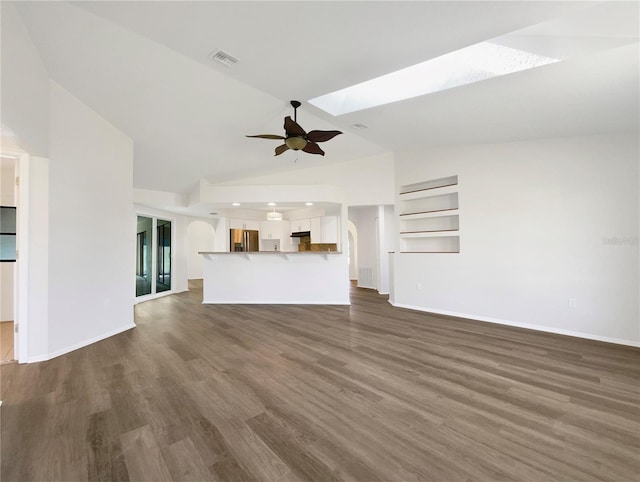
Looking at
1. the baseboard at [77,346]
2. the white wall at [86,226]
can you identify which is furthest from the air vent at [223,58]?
the baseboard at [77,346]

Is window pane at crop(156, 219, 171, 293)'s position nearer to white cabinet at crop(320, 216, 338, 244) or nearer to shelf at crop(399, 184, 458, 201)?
white cabinet at crop(320, 216, 338, 244)

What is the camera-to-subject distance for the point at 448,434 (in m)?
1.73

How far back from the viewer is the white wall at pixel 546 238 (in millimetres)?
3443

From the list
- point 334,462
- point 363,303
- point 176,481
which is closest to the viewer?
point 176,481

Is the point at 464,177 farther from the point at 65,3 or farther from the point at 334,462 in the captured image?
the point at 65,3

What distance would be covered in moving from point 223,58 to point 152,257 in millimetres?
5693

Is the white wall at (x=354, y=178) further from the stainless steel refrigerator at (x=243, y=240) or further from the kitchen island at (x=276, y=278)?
the stainless steel refrigerator at (x=243, y=240)

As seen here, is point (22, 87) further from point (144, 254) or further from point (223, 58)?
point (144, 254)

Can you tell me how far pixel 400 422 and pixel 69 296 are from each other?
11.9 ft

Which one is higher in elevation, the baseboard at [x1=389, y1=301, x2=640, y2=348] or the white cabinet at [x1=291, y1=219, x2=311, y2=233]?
the white cabinet at [x1=291, y1=219, x2=311, y2=233]

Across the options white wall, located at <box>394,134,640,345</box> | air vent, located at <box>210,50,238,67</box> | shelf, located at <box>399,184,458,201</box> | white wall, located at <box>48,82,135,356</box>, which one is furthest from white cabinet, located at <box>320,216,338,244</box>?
air vent, located at <box>210,50,238,67</box>

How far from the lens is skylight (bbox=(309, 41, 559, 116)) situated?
2537 millimetres

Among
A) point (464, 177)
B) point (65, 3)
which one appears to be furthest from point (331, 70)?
point (464, 177)

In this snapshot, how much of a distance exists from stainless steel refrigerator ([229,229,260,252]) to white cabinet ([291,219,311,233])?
4.15ft
